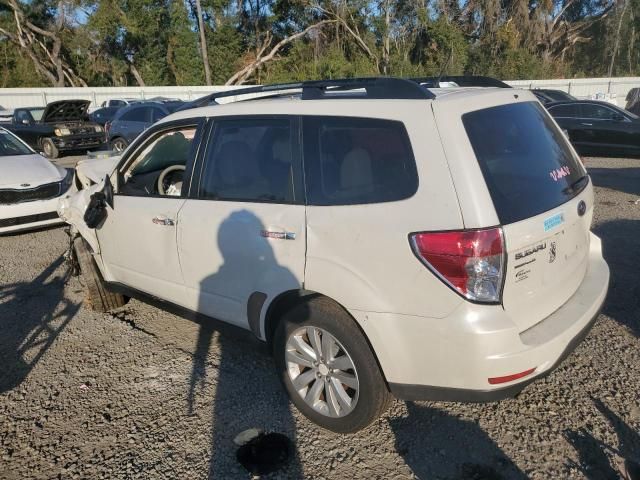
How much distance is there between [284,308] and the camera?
2.90 m

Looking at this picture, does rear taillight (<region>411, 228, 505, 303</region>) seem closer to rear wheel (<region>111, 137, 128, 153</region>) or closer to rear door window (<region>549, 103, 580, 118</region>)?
rear door window (<region>549, 103, 580, 118</region>)

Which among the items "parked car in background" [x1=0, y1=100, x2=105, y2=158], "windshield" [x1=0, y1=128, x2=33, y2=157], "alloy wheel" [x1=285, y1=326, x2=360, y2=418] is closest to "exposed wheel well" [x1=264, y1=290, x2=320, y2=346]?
"alloy wheel" [x1=285, y1=326, x2=360, y2=418]

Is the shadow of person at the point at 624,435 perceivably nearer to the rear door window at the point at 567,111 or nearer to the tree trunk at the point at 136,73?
the rear door window at the point at 567,111

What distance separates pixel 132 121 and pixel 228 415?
12.8 meters

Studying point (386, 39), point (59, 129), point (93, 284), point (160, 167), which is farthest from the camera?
point (386, 39)

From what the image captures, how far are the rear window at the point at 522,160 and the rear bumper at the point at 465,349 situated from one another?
0.49 metres


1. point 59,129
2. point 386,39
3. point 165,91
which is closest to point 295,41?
point 386,39

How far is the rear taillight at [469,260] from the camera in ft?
7.27

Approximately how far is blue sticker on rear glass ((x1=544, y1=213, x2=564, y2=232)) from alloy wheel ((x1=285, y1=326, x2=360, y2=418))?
3.80 feet

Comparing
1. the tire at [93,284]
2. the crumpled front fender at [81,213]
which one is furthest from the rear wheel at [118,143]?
the tire at [93,284]

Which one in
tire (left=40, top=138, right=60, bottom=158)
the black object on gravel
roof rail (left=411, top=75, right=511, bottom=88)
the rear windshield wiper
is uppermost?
roof rail (left=411, top=75, right=511, bottom=88)

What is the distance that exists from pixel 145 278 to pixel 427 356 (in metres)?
2.36

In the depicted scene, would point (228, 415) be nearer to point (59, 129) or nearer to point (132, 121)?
point (132, 121)

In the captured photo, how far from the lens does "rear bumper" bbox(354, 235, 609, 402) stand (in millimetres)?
2264
